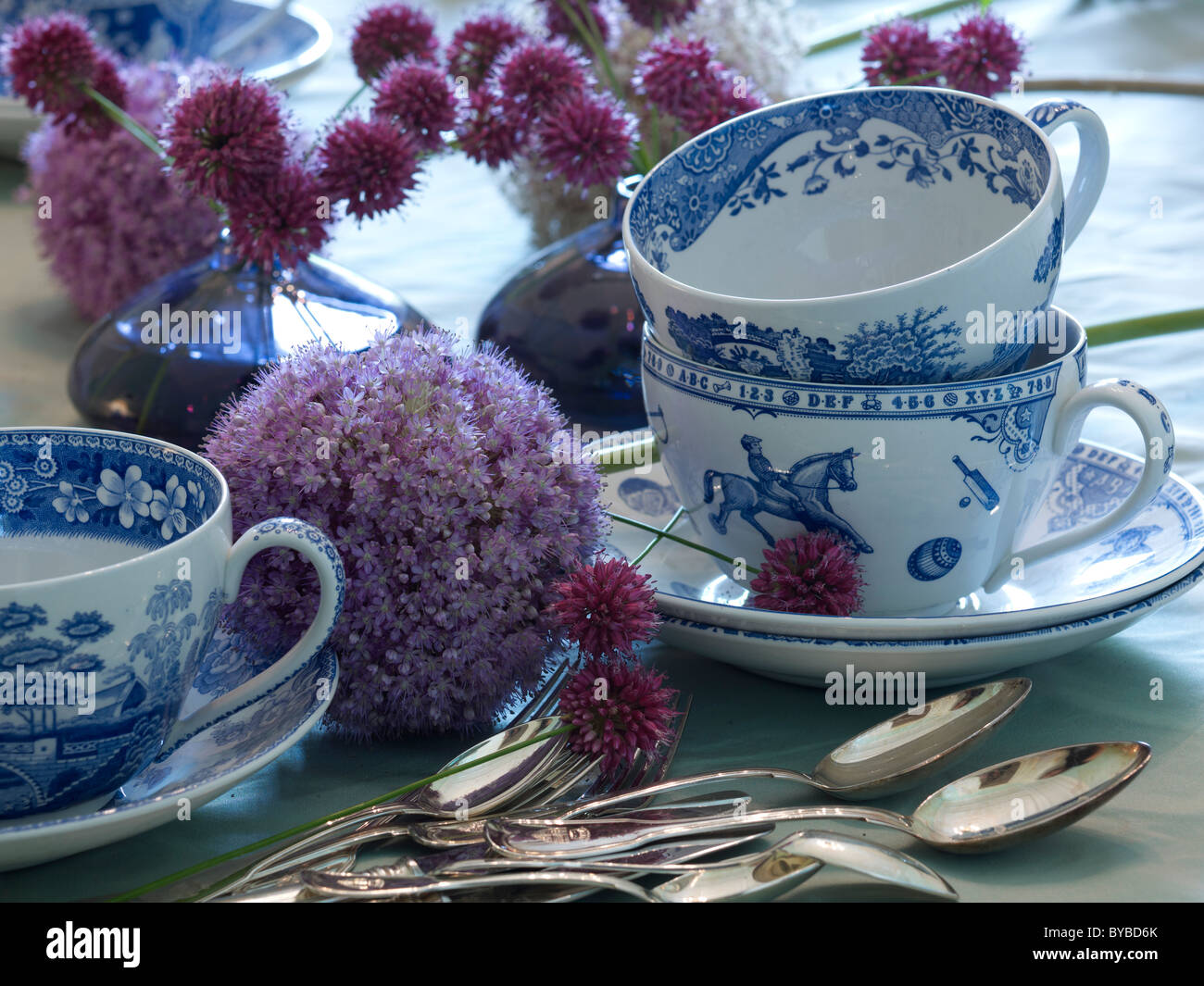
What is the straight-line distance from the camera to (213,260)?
75 centimetres

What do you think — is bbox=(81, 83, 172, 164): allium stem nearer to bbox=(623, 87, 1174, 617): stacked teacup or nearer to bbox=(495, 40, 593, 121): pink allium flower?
bbox=(495, 40, 593, 121): pink allium flower

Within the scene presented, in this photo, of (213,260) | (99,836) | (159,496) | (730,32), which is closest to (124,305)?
(213,260)

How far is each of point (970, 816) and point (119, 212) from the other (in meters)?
0.73

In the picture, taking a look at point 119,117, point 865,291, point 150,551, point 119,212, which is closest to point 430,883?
point 150,551

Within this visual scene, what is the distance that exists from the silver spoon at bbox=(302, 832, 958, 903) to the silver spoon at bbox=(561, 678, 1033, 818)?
0.16 feet

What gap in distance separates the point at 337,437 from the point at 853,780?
0.75ft

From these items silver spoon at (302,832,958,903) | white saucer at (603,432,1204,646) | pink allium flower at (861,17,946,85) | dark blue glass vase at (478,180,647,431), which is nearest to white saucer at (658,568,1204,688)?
white saucer at (603,432,1204,646)

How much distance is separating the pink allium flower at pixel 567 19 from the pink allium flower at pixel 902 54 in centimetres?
22

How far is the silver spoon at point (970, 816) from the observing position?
42 cm
